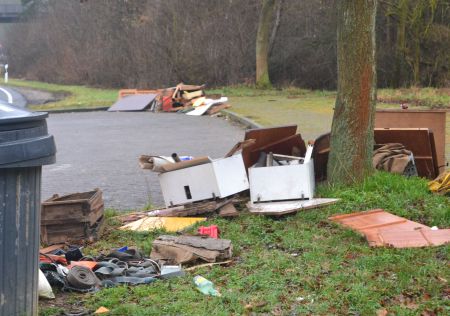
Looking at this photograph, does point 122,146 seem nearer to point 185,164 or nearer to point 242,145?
point 242,145

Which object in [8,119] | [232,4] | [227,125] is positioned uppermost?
[232,4]

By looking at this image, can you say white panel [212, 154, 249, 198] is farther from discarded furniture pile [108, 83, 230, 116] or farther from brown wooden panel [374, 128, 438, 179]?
discarded furniture pile [108, 83, 230, 116]

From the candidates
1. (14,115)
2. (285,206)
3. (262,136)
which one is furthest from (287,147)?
(14,115)

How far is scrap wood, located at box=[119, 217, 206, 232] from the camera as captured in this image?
287 inches

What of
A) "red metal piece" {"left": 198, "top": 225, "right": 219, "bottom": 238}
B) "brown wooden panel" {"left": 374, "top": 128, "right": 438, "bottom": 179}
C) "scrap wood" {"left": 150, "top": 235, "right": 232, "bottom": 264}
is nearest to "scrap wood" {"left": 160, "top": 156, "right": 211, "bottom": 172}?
"red metal piece" {"left": 198, "top": 225, "right": 219, "bottom": 238}

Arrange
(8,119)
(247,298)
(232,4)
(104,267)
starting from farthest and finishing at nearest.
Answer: (232,4)
(104,267)
(247,298)
(8,119)

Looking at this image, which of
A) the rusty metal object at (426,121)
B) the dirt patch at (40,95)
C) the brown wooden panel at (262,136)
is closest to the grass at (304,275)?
the brown wooden panel at (262,136)

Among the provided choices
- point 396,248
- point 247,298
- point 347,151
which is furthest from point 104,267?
point 347,151

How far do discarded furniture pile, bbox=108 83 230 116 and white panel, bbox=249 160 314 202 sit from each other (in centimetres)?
1710

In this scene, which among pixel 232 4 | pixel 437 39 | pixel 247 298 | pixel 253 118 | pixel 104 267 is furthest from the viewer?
pixel 232 4

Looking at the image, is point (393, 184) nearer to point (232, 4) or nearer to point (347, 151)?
point (347, 151)

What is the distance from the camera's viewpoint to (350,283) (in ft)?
17.0

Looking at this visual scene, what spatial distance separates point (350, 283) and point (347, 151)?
3.15 m

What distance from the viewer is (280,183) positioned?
7711 mm
